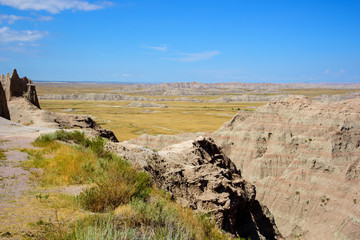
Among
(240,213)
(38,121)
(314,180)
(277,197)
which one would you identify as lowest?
(277,197)

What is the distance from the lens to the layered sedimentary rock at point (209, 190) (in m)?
8.67

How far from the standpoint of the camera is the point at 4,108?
78.4ft

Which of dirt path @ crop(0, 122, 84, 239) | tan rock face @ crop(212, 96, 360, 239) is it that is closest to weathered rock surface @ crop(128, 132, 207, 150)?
tan rock face @ crop(212, 96, 360, 239)

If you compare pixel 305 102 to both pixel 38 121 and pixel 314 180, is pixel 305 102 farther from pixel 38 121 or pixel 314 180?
pixel 38 121

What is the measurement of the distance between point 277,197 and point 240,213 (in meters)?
12.9

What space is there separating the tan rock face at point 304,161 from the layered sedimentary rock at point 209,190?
880cm

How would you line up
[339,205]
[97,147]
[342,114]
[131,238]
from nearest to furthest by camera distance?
[131,238] < [97,147] < [339,205] < [342,114]

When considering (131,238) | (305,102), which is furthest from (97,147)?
(305,102)

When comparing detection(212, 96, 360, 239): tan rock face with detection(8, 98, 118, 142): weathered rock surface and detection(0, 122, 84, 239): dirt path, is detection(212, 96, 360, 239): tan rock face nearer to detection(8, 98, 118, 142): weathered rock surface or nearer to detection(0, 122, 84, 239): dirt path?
detection(8, 98, 118, 142): weathered rock surface

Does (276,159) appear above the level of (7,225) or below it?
below

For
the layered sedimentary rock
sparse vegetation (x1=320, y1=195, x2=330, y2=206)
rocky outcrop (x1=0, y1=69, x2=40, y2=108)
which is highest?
rocky outcrop (x1=0, y1=69, x2=40, y2=108)

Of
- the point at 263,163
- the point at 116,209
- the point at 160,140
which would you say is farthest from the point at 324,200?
the point at 116,209

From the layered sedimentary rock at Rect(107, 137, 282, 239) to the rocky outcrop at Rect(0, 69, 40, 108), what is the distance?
25.3 m

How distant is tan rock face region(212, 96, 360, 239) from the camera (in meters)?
19.6
